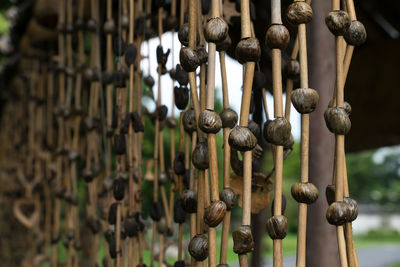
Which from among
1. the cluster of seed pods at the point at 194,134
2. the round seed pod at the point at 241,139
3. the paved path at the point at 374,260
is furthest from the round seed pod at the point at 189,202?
the paved path at the point at 374,260

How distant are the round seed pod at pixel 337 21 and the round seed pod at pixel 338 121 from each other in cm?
6

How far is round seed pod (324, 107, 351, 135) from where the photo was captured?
0.98ft

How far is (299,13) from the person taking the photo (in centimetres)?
32

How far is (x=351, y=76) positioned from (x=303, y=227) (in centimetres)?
188

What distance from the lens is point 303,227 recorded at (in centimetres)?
31

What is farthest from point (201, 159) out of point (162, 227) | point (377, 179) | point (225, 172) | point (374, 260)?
point (377, 179)

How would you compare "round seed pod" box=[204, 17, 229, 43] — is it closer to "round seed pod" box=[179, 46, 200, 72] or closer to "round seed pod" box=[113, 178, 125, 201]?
"round seed pod" box=[179, 46, 200, 72]

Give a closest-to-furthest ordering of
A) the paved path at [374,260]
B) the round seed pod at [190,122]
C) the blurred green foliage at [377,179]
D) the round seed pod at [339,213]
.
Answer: the round seed pod at [339,213] → the round seed pod at [190,122] → the paved path at [374,260] → the blurred green foliage at [377,179]

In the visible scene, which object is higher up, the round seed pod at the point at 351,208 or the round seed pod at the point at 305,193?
the round seed pod at the point at 305,193

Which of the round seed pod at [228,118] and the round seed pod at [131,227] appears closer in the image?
the round seed pod at [228,118]

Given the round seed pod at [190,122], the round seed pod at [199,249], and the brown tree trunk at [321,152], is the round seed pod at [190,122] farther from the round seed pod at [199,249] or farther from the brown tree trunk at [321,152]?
the brown tree trunk at [321,152]

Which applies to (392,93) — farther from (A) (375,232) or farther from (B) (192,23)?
(A) (375,232)

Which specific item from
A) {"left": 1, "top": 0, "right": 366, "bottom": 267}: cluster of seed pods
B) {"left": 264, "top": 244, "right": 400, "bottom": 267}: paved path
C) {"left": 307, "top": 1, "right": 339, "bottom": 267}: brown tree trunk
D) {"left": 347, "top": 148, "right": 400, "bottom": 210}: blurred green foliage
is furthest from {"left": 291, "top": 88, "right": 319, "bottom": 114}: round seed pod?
{"left": 347, "top": 148, "right": 400, "bottom": 210}: blurred green foliage

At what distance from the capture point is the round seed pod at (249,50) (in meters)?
0.32
